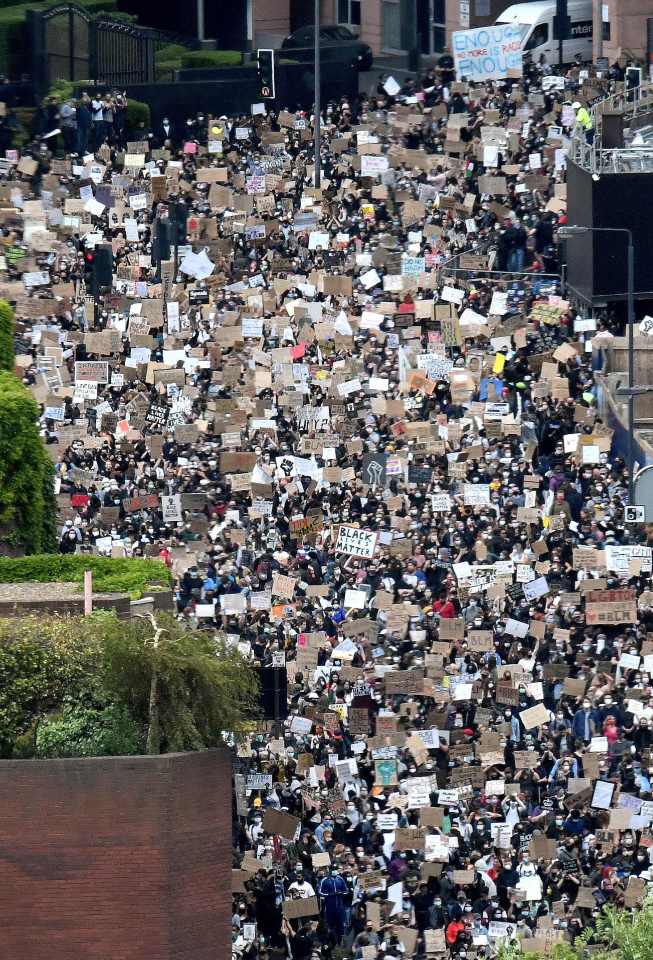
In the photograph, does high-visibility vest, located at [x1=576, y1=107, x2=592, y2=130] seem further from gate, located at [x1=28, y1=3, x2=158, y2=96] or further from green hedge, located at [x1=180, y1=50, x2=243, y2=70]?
green hedge, located at [x1=180, y1=50, x2=243, y2=70]

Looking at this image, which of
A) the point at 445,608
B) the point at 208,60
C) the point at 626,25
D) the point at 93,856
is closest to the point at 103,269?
the point at 445,608

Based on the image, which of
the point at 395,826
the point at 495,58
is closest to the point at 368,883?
A: the point at 395,826

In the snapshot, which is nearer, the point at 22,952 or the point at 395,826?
the point at 22,952

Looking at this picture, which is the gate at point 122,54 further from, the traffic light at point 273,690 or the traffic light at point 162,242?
the traffic light at point 273,690

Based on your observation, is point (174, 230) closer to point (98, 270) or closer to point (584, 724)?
point (98, 270)

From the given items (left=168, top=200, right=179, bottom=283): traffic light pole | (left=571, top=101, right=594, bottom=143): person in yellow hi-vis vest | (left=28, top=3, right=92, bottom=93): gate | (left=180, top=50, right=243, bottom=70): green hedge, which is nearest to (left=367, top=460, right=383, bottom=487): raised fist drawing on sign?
(left=168, top=200, right=179, bottom=283): traffic light pole

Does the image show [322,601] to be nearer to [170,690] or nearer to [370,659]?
[370,659]

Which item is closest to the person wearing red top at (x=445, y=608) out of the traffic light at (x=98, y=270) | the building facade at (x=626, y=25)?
the traffic light at (x=98, y=270)
